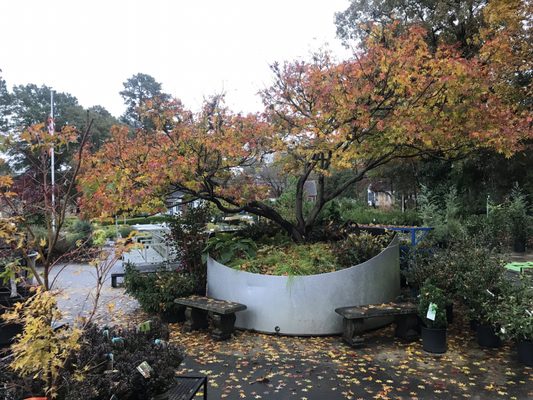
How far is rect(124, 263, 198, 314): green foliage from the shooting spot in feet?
18.3

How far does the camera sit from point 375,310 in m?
4.80

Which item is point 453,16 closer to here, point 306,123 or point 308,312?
point 306,123

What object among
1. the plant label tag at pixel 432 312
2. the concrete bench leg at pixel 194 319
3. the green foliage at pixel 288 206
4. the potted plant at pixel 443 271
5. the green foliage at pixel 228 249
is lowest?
the concrete bench leg at pixel 194 319

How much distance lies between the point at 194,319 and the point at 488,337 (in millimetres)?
3624

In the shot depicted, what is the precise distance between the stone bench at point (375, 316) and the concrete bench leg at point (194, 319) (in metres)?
1.80

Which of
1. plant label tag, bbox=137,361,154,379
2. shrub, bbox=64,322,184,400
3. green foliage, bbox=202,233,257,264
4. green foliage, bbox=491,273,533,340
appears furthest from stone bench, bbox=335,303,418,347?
plant label tag, bbox=137,361,154,379

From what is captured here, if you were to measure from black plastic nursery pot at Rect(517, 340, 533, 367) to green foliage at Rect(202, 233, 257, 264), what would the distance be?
3504 millimetres

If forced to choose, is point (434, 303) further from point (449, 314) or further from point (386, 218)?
point (386, 218)

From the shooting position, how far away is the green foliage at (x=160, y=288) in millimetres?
5566

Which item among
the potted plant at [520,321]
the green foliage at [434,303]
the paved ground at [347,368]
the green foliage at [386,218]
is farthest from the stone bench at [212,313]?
the green foliage at [386,218]

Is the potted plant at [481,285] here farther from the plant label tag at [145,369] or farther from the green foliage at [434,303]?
the plant label tag at [145,369]

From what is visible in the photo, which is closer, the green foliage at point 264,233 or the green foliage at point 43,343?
the green foliage at point 43,343

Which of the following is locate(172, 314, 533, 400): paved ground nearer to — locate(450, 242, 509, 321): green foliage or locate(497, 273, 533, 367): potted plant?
locate(497, 273, 533, 367): potted plant

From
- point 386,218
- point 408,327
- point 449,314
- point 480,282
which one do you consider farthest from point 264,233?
point 386,218
